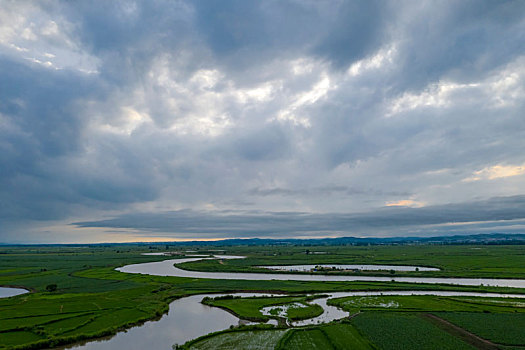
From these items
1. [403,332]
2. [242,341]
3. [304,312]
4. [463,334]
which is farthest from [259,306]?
[463,334]

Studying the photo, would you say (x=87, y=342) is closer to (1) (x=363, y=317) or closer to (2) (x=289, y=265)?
(1) (x=363, y=317)

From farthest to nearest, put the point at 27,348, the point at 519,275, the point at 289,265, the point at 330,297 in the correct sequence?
1. the point at 289,265
2. the point at 519,275
3. the point at 330,297
4. the point at 27,348

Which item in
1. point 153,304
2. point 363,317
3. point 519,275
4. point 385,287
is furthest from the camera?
point 519,275

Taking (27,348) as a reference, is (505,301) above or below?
below

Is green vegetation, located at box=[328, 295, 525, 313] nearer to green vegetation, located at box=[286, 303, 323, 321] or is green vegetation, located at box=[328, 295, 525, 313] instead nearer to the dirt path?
green vegetation, located at box=[286, 303, 323, 321]

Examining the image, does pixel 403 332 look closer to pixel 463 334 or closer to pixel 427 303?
pixel 463 334

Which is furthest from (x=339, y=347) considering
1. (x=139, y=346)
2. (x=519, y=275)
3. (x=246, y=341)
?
(x=519, y=275)
